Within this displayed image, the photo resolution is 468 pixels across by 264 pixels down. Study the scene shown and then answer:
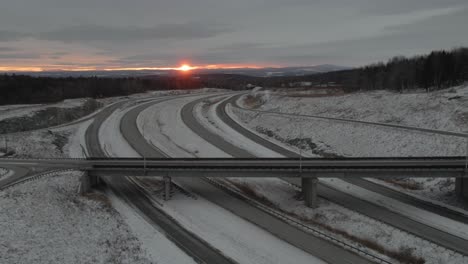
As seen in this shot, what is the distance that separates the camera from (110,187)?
31297mm

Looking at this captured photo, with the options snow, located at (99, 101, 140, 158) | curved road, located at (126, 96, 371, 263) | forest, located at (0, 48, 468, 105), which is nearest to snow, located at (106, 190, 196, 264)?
curved road, located at (126, 96, 371, 263)

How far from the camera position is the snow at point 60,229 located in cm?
1877

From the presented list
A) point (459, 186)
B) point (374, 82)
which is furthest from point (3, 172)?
point (374, 82)

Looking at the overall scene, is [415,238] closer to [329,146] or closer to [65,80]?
[329,146]

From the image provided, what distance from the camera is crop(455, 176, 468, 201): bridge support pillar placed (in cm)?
2650

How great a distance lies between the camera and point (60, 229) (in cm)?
2180

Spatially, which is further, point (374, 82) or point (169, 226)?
point (374, 82)

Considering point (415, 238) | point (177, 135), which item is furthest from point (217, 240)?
point (177, 135)

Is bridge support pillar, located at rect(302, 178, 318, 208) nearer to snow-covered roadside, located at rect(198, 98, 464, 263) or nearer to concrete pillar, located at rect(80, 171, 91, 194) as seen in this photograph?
snow-covered roadside, located at rect(198, 98, 464, 263)

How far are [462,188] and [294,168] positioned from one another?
41.7 ft

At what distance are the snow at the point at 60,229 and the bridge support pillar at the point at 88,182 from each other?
2.41ft

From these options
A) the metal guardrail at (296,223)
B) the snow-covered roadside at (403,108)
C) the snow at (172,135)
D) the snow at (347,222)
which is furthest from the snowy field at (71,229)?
the snow-covered roadside at (403,108)

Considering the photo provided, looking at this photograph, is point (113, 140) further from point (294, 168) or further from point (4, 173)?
point (294, 168)

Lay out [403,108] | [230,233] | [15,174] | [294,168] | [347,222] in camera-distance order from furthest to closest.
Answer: [403,108] → [15,174] → [294,168] → [347,222] → [230,233]
